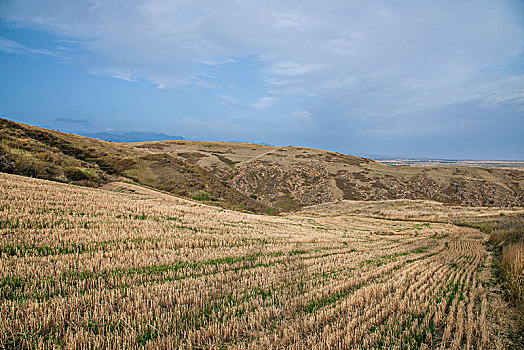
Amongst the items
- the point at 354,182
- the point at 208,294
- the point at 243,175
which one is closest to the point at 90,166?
the point at 208,294

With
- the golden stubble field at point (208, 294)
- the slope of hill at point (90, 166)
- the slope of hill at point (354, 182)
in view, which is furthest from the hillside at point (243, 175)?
Answer: the golden stubble field at point (208, 294)

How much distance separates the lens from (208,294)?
6422 mm

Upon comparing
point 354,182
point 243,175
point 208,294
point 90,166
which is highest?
point 354,182

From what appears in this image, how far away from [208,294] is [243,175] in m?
82.5

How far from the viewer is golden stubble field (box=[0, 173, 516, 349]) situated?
15.0 ft

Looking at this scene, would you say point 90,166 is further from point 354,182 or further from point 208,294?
point 354,182

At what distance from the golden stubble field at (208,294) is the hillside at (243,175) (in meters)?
22.0

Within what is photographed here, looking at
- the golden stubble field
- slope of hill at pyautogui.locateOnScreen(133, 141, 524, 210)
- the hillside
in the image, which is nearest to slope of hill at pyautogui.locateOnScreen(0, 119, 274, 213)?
the hillside

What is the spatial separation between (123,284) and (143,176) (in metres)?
40.6

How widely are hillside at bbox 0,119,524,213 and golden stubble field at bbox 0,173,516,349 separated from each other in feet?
72.3

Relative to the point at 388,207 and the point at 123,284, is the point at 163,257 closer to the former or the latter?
the point at 123,284

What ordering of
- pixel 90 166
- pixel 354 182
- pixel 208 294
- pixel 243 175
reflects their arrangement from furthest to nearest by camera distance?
pixel 243 175, pixel 354 182, pixel 90 166, pixel 208 294

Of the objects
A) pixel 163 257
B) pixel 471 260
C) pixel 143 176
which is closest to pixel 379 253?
pixel 471 260

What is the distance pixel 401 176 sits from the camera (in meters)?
93.1
